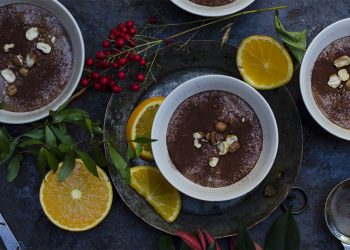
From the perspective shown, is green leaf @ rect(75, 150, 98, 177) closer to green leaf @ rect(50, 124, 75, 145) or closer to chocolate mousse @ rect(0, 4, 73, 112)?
green leaf @ rect(50, 124, 75, 145)

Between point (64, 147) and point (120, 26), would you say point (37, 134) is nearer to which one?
point (64, 147)

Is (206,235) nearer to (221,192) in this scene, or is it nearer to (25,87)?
(221,192)

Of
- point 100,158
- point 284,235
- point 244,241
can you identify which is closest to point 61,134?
point 100,158

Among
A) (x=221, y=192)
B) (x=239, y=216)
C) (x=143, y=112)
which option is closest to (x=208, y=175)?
(x=221, y=192)

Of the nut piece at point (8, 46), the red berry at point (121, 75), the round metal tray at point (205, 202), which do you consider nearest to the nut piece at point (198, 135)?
the round metal tray at point (205, 202)

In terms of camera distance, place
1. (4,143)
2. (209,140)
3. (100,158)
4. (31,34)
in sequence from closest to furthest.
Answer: (4,143)
(100,158)
(209,140)
(31,34)

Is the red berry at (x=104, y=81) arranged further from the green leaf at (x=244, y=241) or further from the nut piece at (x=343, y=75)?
the nut piece at (x=343, y=75)
